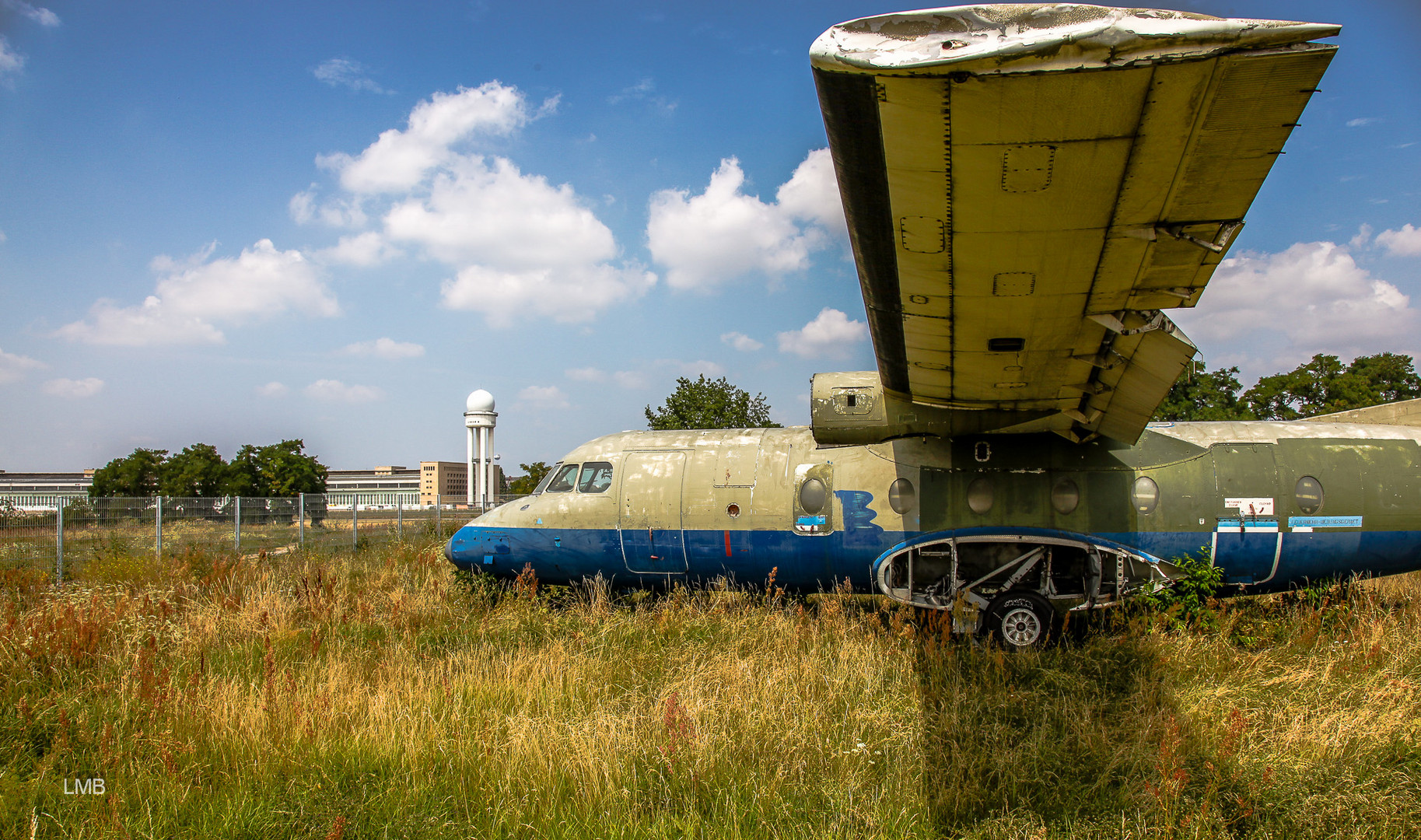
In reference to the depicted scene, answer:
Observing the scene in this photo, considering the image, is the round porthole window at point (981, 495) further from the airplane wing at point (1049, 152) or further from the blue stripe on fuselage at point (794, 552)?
the airplane wing at point (1049, 152)

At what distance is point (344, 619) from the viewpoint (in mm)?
10000

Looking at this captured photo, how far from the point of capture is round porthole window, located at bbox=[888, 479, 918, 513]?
945 centimetres

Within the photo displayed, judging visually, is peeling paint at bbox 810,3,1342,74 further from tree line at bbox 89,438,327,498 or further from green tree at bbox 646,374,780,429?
tree line at bbox 89,438,327,498

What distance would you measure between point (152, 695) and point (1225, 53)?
7.88 metres

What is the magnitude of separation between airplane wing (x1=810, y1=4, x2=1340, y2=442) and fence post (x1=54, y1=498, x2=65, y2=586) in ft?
50.7

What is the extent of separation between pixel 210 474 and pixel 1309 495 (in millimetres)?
70232

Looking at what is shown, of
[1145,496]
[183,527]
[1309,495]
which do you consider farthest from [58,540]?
[1309,495]

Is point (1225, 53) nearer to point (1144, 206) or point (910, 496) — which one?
point (1144, 206)

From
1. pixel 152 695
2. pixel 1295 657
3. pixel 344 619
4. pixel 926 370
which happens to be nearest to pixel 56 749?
pixel 152 695

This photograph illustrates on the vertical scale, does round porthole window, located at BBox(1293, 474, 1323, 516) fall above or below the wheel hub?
above

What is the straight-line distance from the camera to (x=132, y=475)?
59.2 m

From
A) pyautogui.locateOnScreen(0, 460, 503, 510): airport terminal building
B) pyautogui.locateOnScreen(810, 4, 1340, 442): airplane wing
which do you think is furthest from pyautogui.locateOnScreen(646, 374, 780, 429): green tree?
pyautogui.locateOnScreen(0, 460, 503, 510): airport terminal building

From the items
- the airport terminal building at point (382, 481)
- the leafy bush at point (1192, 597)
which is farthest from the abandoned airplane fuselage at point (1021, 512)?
the airport terminal building at point (382, 481)

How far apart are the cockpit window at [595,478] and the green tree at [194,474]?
60.6 metres
